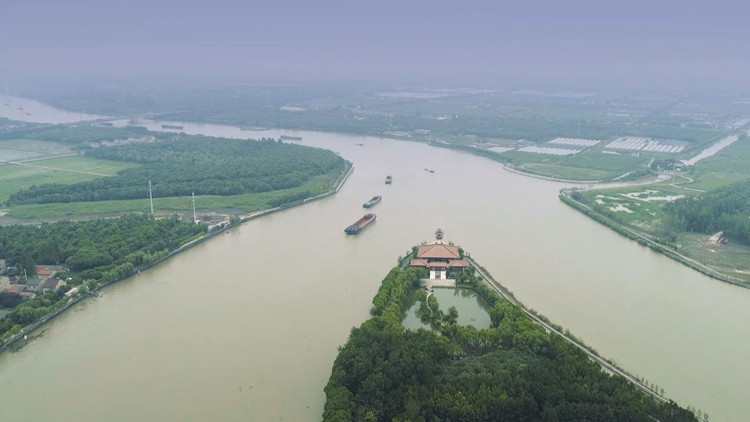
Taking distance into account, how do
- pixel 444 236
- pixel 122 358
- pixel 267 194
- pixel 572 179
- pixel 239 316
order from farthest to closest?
pixel 572 179 → pixel 267 194 → pixel 444 236 → pixel 239 316 → pixel 122 358

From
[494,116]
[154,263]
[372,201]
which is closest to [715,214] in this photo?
[372,201]

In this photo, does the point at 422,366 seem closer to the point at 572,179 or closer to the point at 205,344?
the point at 205,344

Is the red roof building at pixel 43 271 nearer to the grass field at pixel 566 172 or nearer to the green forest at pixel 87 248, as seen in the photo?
the green forest at pixel 87 248

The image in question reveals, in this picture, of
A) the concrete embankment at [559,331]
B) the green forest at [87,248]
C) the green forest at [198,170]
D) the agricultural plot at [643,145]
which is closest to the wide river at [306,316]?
the concrete embankment at [559,331]

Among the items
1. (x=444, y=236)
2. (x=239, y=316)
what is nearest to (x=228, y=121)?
(x=444, y=236)

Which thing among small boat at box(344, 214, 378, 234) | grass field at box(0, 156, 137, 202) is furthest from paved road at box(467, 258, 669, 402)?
grass field at box(0, 156, 137, 202)

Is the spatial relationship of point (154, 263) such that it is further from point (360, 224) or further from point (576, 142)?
point (576, 142)

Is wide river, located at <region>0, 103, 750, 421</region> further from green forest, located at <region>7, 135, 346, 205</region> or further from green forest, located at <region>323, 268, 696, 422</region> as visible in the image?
green forest, located at <region>7, 135, 346, 205</region>
